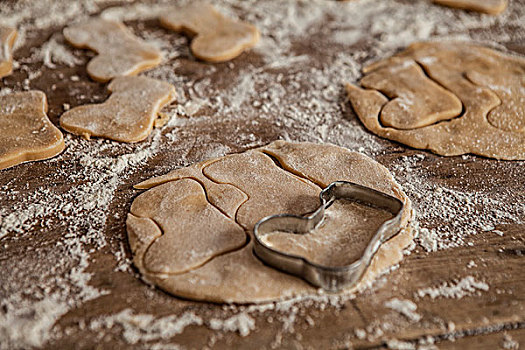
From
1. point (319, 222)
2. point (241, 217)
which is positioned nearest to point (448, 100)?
point (319, 222)

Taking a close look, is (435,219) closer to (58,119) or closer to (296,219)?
(296,219)

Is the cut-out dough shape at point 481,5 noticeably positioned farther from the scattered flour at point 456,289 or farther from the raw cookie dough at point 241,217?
the scattered flour at point 456,289

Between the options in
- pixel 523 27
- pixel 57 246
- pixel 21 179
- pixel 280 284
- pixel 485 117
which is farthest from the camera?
pixel 523 27

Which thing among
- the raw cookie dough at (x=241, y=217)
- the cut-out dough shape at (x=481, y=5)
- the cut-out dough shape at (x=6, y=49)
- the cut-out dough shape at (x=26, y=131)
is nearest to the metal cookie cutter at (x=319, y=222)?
the raw cookie dough at (x=241, y=217)

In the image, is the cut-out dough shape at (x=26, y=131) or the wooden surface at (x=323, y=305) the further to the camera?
the cut-out dough shape at (x=26, y=131)

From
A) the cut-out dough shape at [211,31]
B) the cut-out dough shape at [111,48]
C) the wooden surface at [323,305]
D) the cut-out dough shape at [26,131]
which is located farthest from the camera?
the cut-out dough shape at [211,31]

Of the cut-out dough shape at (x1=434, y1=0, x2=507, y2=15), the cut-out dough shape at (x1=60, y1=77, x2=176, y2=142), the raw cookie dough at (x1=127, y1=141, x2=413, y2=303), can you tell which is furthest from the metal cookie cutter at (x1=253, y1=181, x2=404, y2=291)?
the cut-out dough shape at (x1=434, y1=0, x2=507, y2=15)

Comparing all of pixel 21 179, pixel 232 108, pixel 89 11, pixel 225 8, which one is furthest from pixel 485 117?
pixel 89 11
